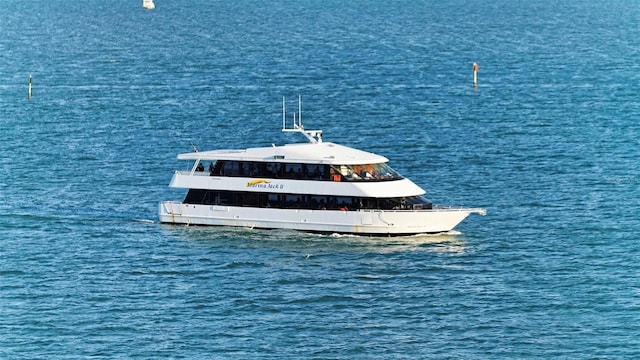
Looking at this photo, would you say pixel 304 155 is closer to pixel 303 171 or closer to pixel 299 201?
pixel 303 171

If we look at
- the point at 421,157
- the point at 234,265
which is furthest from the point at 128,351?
the point at 421,157

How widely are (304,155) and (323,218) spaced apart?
4.64 m

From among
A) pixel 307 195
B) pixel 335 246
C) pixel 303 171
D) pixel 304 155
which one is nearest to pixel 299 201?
pixel 307 195

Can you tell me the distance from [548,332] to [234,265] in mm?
22440

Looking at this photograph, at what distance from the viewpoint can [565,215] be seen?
4486 inches

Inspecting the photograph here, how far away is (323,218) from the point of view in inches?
4281

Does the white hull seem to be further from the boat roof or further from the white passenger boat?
the boat roof

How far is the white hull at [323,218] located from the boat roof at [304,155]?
3301mm

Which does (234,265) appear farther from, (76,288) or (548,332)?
(548,332)

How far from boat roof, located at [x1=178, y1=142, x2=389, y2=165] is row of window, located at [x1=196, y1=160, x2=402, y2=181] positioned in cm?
37

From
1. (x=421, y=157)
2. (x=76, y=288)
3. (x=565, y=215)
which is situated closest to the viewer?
(x=76, y=288)

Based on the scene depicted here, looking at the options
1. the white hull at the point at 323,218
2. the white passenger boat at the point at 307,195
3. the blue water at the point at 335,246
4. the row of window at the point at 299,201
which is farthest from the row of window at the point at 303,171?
the blue water at the point at 335,246

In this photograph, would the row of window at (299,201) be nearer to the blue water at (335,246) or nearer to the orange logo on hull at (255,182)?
the orange logo on hull at (255,182)

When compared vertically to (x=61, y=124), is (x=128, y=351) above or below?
below
